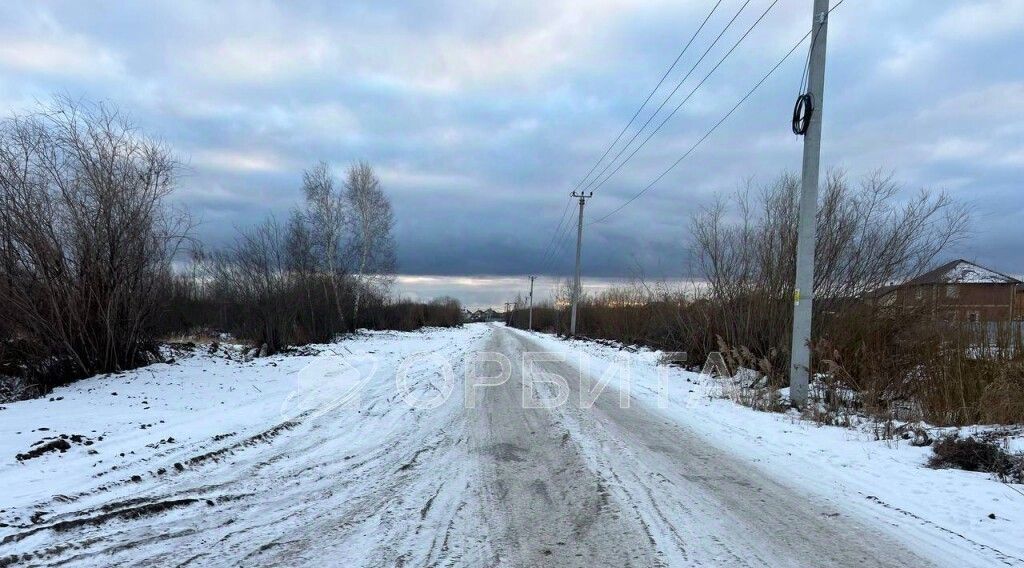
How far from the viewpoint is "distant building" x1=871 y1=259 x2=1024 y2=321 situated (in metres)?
11.2

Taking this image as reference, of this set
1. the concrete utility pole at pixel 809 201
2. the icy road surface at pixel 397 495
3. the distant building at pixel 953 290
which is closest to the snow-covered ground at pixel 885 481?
the icy road surface at pixel 397 495

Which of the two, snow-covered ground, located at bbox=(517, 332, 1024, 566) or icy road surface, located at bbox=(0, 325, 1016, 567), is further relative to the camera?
snow-covered ground, located at bbox=(517, 332, 1024, 566)

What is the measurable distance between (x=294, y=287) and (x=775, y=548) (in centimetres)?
2279

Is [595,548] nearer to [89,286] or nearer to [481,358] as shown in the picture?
[89,286]

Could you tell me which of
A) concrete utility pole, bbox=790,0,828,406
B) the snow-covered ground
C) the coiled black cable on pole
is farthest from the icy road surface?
the coiled black cable on pole

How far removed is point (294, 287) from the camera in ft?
78.8

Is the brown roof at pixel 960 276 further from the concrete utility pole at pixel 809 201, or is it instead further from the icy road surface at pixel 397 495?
the icy road surface at pixel 397 495

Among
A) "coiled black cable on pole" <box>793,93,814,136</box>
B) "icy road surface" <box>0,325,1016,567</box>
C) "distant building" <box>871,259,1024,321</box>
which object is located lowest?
"icy road surface" <box>0,325,1016,567</box>

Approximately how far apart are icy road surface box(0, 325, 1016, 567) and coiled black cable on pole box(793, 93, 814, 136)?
5657mm

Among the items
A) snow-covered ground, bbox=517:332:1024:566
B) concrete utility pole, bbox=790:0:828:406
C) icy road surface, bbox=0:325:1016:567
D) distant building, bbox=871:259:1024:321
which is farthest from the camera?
distant building, bbox=871:259:1024:321

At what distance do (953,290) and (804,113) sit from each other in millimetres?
5120

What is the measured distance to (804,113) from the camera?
10.1 metres

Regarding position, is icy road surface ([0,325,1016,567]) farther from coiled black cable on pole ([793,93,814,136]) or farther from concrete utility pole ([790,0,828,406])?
coiled black cable on pole ([793,93,814,136])

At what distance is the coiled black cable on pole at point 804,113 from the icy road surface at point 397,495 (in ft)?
18.6
